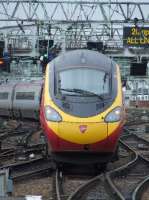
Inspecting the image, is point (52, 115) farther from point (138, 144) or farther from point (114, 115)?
point (138, 144)

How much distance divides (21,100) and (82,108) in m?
25.5

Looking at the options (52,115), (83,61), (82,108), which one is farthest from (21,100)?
(82,108)

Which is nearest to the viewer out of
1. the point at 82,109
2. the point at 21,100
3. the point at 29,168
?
the point at 82,109

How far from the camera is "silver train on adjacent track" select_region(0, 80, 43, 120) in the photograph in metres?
37.5

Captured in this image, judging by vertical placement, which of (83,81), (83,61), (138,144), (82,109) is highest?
(83,61)

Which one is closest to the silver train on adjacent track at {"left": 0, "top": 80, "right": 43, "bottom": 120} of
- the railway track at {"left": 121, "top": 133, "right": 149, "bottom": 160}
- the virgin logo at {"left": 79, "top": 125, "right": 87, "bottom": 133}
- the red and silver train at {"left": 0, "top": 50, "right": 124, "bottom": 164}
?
the railway track at {"left": 121, "top": 133, "right": 149, "bottom": 160}

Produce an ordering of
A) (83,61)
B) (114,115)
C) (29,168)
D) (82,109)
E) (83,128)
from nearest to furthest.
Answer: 1. (83,128)
2. (82,109)
3. (114,115)
4. (83,61)
5. (29,168)

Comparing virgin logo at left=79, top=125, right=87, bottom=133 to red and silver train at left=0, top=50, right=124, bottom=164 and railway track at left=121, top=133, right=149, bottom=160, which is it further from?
railway track at left=121, top=133, right=149, bottom=160

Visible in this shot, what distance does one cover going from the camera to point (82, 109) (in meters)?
13.9

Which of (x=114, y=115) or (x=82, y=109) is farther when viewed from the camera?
(x=114, y=115)

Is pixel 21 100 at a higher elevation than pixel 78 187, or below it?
below

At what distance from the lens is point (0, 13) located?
46.0m

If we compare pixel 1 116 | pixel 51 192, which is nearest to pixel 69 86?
pixel 51 192

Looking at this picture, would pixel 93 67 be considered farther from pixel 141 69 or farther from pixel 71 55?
pixel 141 69
